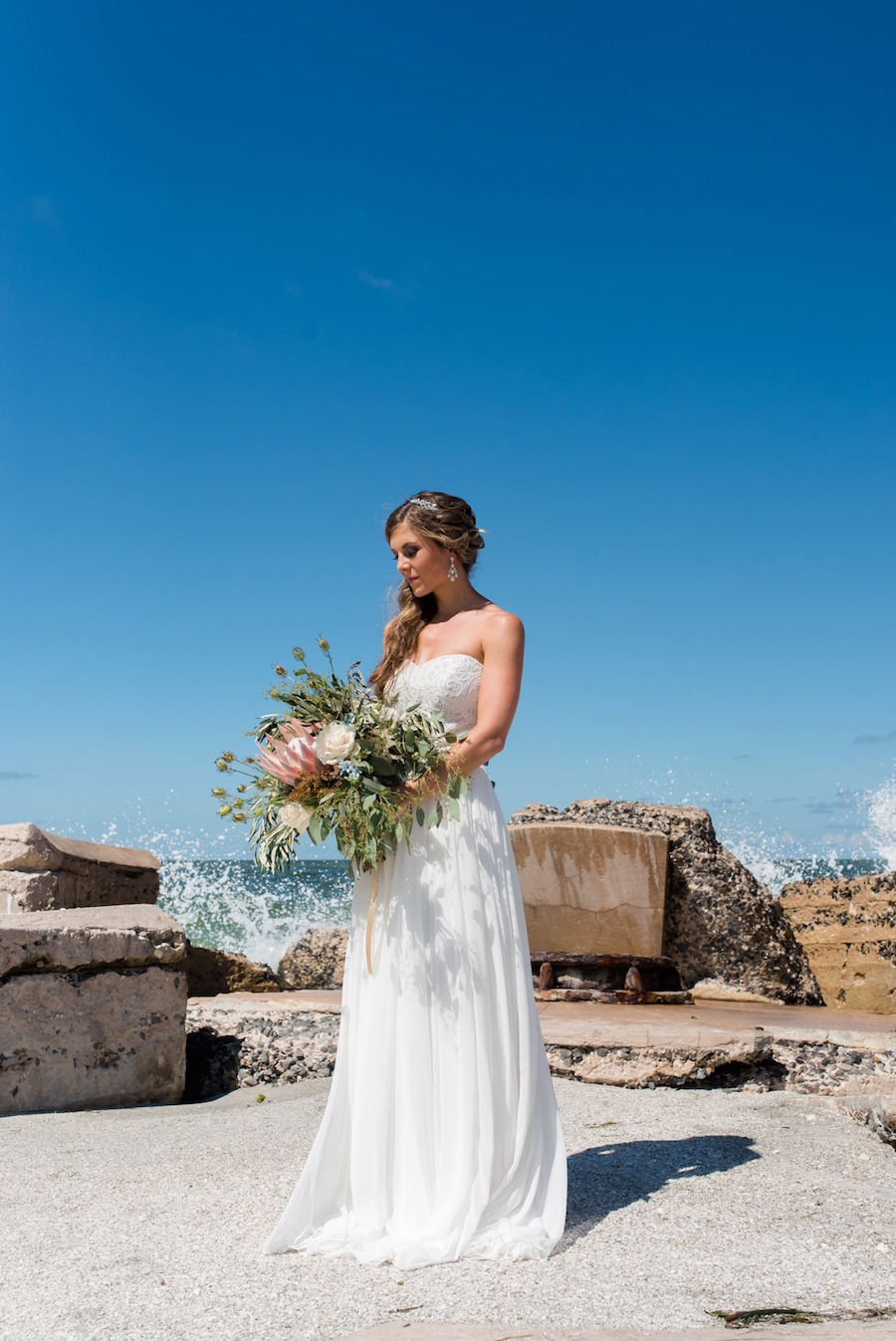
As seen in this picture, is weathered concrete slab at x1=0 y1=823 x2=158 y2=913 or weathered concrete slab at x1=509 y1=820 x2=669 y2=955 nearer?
weathered concrete slab at x1=0 y1=823 x2=158 y2=913

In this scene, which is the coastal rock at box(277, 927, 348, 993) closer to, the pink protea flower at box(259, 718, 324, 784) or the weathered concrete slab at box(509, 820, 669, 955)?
the weathered concrete slab at box(509, 820, 669, 955)

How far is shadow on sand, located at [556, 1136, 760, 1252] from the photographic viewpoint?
10.9ft

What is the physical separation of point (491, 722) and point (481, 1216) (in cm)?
150

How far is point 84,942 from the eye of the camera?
4.84m

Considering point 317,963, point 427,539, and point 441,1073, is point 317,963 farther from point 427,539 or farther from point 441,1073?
point 427,539

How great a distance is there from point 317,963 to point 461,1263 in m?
5.81

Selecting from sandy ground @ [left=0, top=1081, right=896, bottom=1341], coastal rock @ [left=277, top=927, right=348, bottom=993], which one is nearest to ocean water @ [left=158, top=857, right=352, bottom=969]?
coastal rock @ [left=277, top=927, right=348, bottom=993]

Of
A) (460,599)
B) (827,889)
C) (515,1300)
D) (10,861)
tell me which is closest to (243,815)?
(460,599)

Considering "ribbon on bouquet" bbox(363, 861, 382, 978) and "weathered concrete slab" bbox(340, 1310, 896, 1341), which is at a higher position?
"ribbon on bouquet" bbox(363, 861, 382, 978)

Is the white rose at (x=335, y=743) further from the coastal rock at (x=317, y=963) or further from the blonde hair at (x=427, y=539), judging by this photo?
the coastal rock at (x=317, y=963)

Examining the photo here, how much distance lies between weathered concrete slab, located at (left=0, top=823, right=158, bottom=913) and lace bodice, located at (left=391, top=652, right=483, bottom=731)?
3.29 meters

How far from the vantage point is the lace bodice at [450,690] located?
3.32 meters

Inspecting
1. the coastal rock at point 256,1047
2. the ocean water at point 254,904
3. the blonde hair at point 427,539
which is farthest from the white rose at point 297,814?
the ocean water at point 254,904

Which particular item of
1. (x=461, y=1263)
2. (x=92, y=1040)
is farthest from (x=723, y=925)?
(x=461, y=1263)
